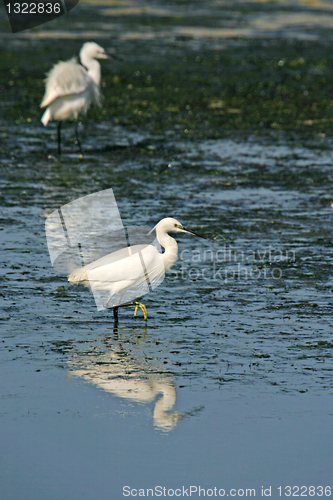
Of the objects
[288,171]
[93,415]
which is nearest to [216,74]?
[288,171]

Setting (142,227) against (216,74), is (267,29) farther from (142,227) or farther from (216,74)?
(142,227)

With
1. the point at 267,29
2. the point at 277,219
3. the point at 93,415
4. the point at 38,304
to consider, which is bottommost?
the point at 267,29

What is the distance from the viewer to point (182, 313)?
28.9 feet

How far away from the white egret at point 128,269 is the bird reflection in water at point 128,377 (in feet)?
2.74

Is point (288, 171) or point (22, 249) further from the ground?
point (22, 249)

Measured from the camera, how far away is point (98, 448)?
594 centimetres

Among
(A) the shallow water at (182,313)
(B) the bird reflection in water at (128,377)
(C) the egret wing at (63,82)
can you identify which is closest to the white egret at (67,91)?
(C) the egret wing at (63,82)

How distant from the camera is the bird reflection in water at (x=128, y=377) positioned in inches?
257

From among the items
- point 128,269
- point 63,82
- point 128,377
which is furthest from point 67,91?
point 128,377

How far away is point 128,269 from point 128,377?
5.42 feet

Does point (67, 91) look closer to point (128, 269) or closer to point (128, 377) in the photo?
point (128, 269)

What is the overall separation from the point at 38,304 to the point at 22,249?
227cm

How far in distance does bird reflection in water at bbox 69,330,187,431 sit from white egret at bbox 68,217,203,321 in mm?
837

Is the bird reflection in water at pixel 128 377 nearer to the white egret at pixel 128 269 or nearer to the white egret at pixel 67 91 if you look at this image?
the white egret at pixel 128 269
